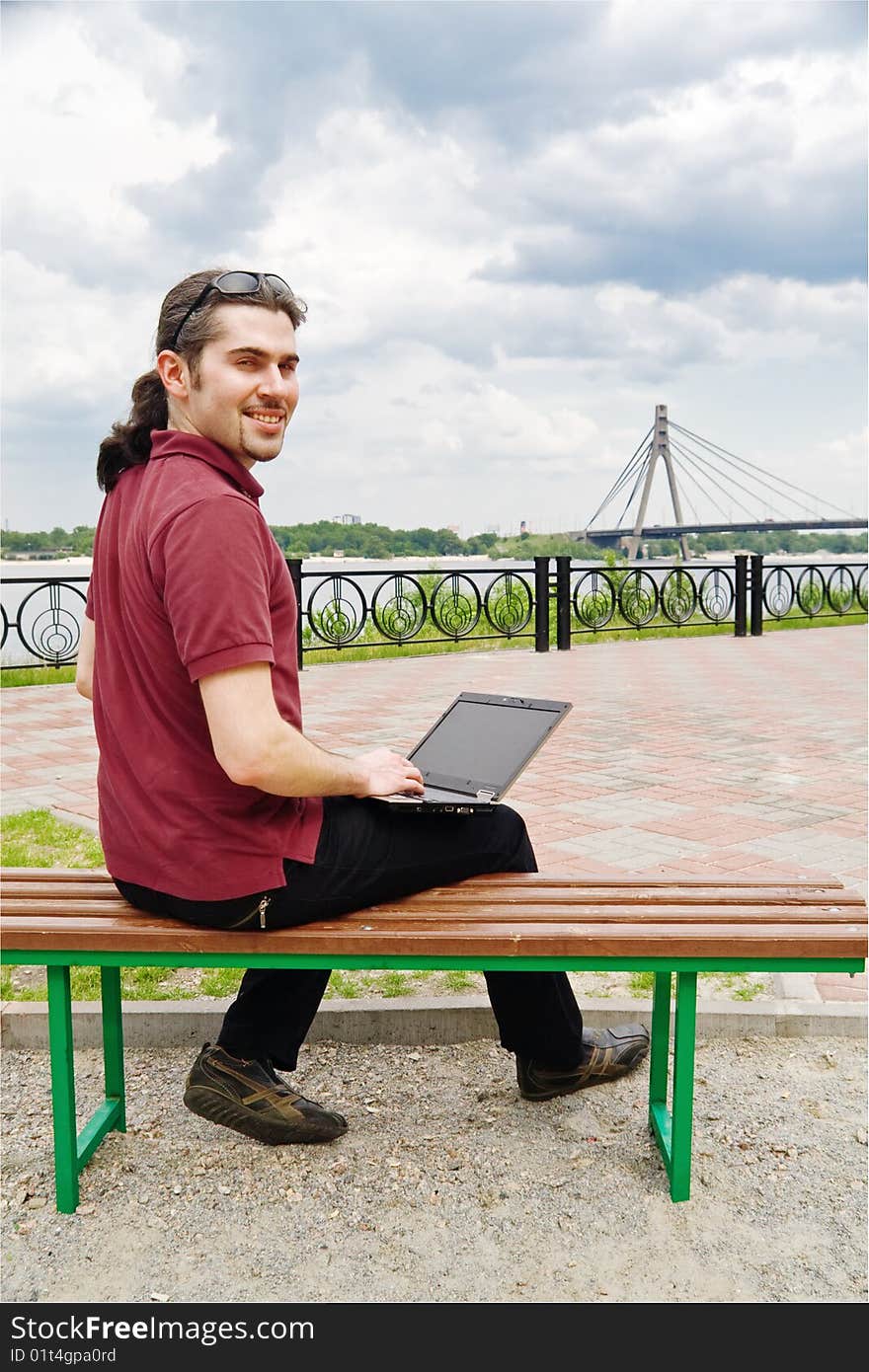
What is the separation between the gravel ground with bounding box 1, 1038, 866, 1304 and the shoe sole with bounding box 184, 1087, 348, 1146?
4 centimetres

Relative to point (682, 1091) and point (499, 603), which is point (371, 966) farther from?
point (499, 603)

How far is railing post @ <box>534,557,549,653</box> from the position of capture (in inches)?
550

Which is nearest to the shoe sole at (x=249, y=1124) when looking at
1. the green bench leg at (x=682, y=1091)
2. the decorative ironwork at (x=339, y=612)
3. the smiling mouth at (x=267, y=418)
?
the green bench leg at (x=682, y=1091)

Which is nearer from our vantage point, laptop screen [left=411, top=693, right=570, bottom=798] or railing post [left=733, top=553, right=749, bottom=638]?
laptop screen [left=411, top=693, right=570, bottom=798]

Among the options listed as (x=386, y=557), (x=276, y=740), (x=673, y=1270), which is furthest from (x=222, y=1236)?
(x=386, y=557)

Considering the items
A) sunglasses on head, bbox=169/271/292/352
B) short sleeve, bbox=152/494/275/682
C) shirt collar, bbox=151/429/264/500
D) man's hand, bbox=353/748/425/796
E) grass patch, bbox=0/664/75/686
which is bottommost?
grass patch, bbox=0/664/75/686

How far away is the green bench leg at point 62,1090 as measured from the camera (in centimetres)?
247

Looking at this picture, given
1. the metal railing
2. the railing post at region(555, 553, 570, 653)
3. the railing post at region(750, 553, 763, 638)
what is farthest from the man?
the railing post at region(750, 553, 763, 638)

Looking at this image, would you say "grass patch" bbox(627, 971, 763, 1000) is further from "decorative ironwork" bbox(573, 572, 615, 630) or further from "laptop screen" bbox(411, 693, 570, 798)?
"decorative ironwork" bbox(573, 572, 615, 630)

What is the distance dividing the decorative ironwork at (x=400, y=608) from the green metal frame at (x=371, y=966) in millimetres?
11353

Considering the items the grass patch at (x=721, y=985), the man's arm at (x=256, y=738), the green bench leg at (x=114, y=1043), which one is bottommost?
the grass patch at (x=721, y=985)

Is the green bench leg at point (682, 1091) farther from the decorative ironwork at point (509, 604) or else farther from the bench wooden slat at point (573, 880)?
the decorative ironwork at point (509, 604)
